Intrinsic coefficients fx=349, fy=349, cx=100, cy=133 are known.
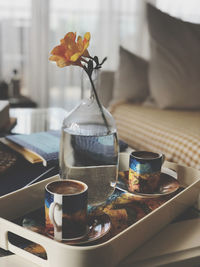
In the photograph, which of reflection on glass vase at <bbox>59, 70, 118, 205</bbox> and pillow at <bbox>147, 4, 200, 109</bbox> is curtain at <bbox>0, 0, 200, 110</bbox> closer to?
pillow at <bbox>147, 4, 200, 109</bbox>

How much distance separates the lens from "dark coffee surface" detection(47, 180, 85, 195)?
0.68 m

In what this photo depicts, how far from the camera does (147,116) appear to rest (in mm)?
1828

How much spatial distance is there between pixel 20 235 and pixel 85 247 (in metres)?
0.14

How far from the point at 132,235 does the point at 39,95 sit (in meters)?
2.73

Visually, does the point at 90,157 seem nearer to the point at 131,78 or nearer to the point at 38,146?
the point at 38,146

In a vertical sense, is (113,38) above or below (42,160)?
above

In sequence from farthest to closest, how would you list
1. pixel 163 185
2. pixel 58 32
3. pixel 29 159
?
1. pixel 58 32
2. pixel 29 159
3. pixel 163 185

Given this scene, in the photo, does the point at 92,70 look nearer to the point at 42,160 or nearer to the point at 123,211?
the point at 123,211

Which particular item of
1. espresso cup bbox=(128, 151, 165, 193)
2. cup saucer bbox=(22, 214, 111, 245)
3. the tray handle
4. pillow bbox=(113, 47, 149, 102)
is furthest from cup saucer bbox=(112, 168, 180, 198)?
pillow bbox=(113, 47, 149, 102)

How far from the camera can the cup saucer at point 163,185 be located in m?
0.86

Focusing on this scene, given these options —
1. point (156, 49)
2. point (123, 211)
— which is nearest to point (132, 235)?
point (123, 211)

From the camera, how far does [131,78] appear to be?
2080 mm

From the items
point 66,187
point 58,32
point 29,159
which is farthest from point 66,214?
point 58,32

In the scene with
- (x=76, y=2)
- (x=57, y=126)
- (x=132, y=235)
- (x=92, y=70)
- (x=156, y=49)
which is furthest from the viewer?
(x=76, y=2)
